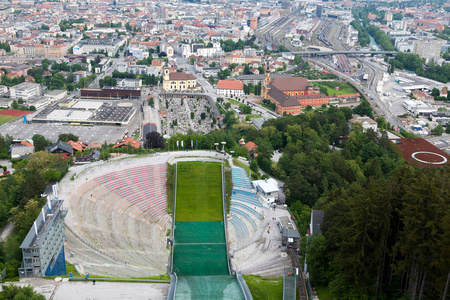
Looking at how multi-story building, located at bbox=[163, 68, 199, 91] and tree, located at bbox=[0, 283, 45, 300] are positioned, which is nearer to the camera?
tree, located at bbox=[0, 283, 45, 300]

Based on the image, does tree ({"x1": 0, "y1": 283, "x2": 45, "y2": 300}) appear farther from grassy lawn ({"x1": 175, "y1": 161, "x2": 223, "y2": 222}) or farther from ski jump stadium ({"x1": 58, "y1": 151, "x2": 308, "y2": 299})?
grassy lawn ({"x1": 175, "y1": 161, "x2": 223, "y2": 222})

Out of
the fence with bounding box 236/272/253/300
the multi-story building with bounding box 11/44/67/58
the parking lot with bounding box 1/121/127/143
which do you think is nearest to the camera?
the fence with bounding box 236/272/253/300

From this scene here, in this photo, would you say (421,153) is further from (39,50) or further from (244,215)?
(39,50)

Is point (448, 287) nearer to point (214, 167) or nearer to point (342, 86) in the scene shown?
point (214, 167)

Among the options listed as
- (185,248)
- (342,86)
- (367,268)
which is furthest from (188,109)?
(367,268)

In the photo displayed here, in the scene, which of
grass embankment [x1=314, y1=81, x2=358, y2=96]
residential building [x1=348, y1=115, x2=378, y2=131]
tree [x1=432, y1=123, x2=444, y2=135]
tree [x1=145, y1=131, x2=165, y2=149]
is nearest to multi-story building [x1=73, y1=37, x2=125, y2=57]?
grass embankment [x1=314, y1=81, x2=358, y2=96]

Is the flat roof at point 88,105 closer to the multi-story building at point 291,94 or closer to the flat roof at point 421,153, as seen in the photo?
the multi-story building at point 291,94

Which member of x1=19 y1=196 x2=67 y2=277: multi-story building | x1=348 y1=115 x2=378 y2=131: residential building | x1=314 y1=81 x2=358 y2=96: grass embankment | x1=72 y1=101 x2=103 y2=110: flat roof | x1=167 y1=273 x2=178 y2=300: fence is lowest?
x1=314 y1=81 x2=358 y2=96: grass embankment
